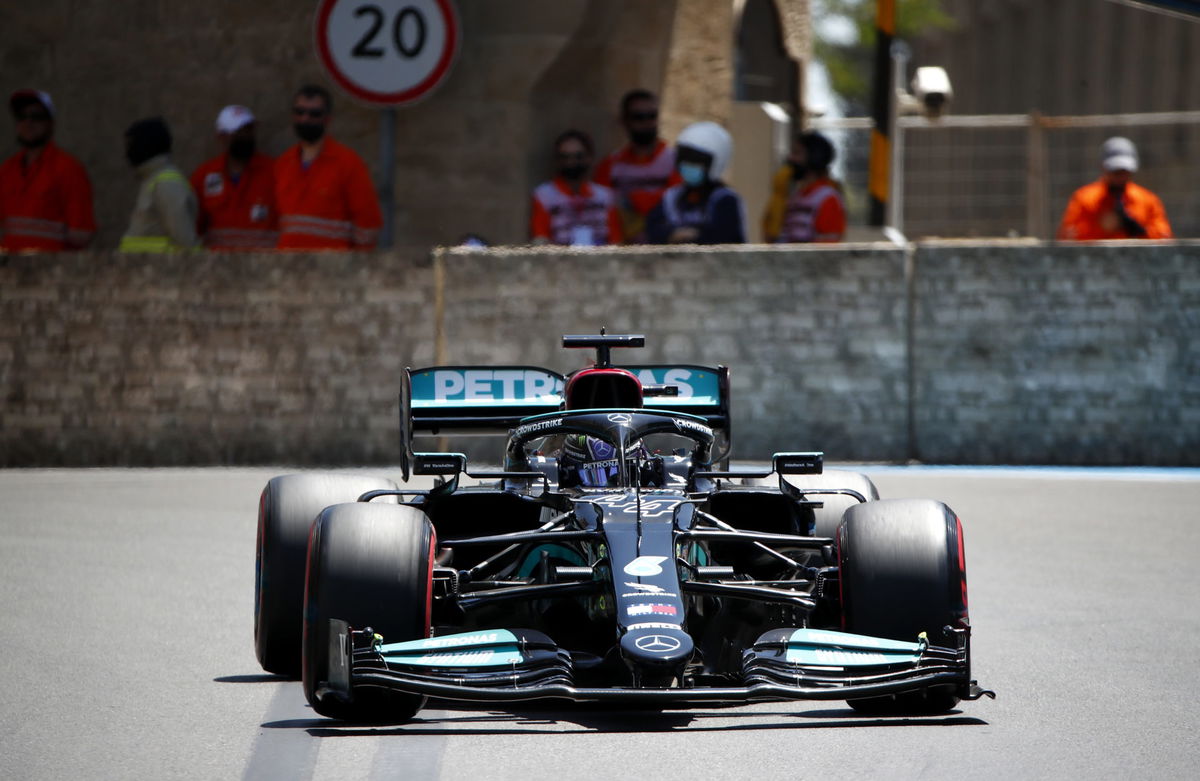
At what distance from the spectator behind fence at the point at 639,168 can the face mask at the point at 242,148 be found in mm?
2372

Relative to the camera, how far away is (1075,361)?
13664 millimetres

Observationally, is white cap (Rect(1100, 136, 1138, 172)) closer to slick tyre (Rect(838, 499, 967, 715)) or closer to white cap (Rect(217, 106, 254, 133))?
white cap (Rect(217, 106, 254, 133))

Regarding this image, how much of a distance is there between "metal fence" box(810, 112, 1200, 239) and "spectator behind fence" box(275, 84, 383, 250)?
19.3ft

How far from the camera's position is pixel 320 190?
1397cm

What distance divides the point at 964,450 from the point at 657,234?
7.91 ft

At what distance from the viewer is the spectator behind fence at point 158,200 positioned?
14180mm

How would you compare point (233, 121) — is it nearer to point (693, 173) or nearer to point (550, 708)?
point (693, 173)

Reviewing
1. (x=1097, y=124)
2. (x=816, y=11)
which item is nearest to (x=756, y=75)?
(x=1097, y=124)

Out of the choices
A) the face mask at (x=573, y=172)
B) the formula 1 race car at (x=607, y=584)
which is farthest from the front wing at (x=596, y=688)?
the face mask at (x=573, y=172)

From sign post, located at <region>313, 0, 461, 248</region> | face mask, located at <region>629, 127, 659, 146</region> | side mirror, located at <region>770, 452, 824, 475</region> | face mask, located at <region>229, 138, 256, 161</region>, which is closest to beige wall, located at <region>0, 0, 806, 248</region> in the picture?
face mask, located at <region>629, 127, 659, 146</region>

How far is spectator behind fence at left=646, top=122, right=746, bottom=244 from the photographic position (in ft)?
45.6

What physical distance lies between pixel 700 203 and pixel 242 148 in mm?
3037

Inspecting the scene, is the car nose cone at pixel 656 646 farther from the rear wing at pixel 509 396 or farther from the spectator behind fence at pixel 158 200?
the spectator behind fence at pixel 158 200

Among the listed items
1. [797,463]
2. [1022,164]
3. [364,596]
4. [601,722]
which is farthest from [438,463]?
[1022,164]
